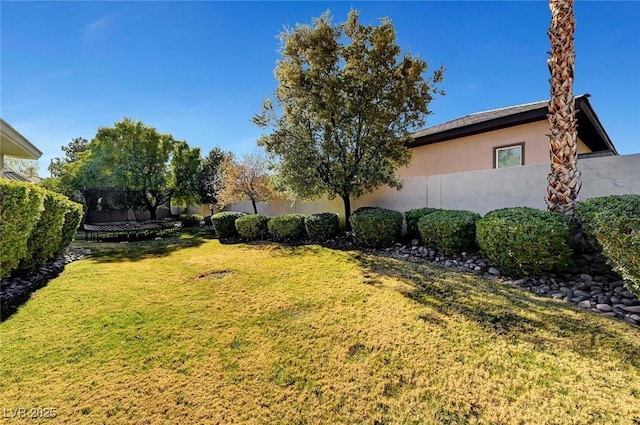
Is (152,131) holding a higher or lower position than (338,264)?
higher

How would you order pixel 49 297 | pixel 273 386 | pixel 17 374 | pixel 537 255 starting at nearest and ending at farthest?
pixel 273 386 → pixel 17 374 → pixel 537 255 → pixel 49 297

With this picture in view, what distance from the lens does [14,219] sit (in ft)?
16.6

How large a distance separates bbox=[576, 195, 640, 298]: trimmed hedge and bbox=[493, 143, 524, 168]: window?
6322 mm

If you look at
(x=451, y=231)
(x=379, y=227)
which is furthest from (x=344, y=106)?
(x=451, y=231)

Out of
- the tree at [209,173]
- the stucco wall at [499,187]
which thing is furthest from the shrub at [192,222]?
the stucco wall at [499,187]

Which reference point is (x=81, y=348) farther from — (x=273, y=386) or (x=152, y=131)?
(x=152, y=131)

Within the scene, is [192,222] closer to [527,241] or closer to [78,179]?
[78,179]

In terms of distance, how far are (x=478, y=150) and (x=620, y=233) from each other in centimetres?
810

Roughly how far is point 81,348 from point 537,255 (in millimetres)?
6683

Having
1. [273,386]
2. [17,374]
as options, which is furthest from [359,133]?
[17,374]

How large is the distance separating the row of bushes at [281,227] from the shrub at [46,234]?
5853 mm

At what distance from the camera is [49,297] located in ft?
17.0

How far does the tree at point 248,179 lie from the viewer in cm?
1400

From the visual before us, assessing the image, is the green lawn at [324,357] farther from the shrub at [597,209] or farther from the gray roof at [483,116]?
the gray roof at [483,116]
